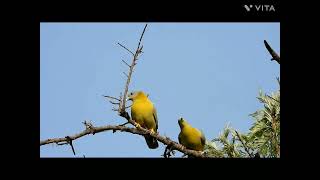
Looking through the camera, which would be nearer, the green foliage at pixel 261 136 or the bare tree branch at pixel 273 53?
the bare tree branch at pixel 273 53

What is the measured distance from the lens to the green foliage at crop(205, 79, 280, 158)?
19.2ft

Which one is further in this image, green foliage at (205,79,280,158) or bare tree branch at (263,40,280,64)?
green foliage at (205,79,280,158)

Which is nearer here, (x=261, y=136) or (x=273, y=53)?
(x=273, y=53)

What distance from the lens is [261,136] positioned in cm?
613

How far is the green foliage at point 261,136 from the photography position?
231 inches
